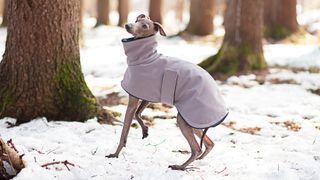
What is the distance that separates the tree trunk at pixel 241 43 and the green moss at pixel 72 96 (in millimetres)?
4688

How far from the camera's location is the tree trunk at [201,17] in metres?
18.1

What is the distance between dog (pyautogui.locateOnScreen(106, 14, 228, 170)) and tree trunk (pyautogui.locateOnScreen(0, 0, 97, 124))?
1652 mm

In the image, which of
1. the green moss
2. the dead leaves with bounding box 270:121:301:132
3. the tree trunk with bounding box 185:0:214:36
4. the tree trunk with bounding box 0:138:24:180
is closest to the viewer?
the tree trunk with bounding box 0:138:24:180

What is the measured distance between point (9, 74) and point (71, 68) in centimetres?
78

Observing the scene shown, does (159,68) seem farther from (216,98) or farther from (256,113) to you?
(256,113)

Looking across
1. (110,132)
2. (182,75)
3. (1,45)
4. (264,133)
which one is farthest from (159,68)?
(1,45)

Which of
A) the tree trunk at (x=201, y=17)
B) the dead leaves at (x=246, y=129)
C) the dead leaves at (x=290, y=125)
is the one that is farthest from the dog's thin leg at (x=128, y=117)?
the tree trunk at (x=201, y=17)

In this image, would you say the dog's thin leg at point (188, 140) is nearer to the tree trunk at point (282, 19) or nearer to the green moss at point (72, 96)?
the green moss at point (72, 96)

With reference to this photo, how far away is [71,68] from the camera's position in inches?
244

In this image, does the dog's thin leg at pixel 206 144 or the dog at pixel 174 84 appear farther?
the dog's thin leg at pixel 206 144

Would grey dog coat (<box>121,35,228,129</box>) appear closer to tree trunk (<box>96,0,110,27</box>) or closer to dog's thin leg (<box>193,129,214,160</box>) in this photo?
dog's thin leg (<box>193,129,214,160</box>)

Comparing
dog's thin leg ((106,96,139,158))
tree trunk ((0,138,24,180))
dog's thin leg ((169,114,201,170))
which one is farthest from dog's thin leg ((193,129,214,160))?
tree trunk ((0,138,24,180))

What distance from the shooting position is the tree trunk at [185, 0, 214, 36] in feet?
59.3

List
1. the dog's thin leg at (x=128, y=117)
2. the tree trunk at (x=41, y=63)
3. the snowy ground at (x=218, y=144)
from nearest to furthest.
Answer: the snowy ground at (x=218, y=144) → the dog's thin leg at (x=128, y=117) → the tree trunk at (x=41, y=63)
